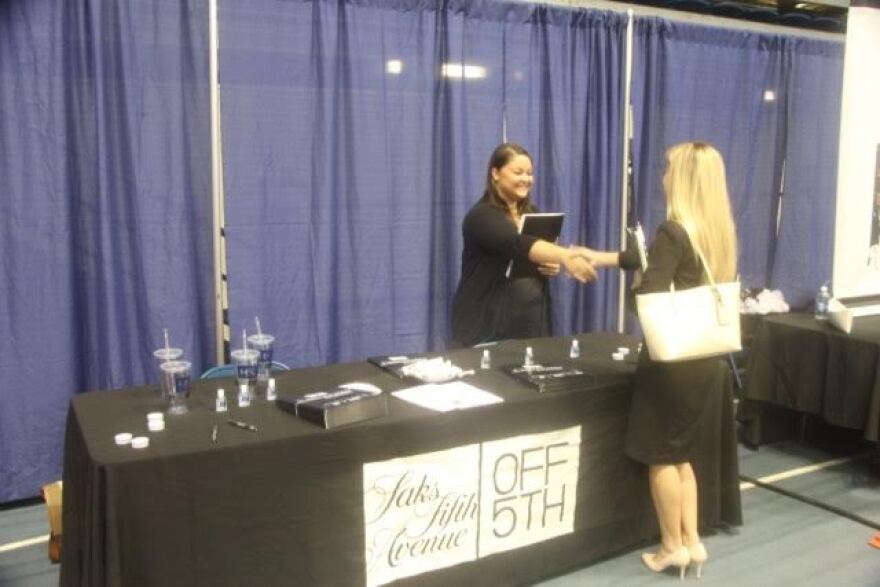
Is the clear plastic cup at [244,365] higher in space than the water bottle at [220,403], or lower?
higher

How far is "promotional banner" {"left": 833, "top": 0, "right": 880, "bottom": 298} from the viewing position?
10.2ft

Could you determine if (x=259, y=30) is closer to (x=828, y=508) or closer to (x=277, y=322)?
(x=277, y=322)

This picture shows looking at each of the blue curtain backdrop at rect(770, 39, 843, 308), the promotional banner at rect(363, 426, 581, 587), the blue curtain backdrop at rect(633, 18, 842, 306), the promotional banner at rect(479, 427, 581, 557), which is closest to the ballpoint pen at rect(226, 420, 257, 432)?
the promotional banner at rect(363, 426, 581, 587)

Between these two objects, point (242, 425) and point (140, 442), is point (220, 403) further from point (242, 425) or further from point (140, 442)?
point (140, 442)

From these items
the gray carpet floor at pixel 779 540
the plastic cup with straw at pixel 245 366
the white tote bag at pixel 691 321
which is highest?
the white tote bag at pixel 691 321

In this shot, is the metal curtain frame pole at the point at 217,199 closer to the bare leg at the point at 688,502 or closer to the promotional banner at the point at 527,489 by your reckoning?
the promotional banner at the point at 527,489

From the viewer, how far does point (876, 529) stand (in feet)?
9.42

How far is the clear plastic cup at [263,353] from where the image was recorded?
7.45 ft

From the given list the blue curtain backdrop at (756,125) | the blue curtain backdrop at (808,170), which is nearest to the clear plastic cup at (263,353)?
the blue curtain backdrop at (756,125)

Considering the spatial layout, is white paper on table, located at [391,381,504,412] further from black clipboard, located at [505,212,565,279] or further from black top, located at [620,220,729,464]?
black clipboard, located at [505,212,565,279]

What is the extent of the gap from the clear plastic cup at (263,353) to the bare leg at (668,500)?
45.1 inches

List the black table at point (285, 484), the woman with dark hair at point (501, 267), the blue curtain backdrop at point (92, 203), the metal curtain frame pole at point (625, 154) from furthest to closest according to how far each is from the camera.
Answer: the metal curtain frame pole at point (625, 154) < the blue curtain backdrop at point (92, 203) < the woman with dark hair at point (501, 267) < the black table at point (285, 484)

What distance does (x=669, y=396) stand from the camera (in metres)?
2.28

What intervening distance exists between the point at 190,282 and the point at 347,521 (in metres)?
1.50
